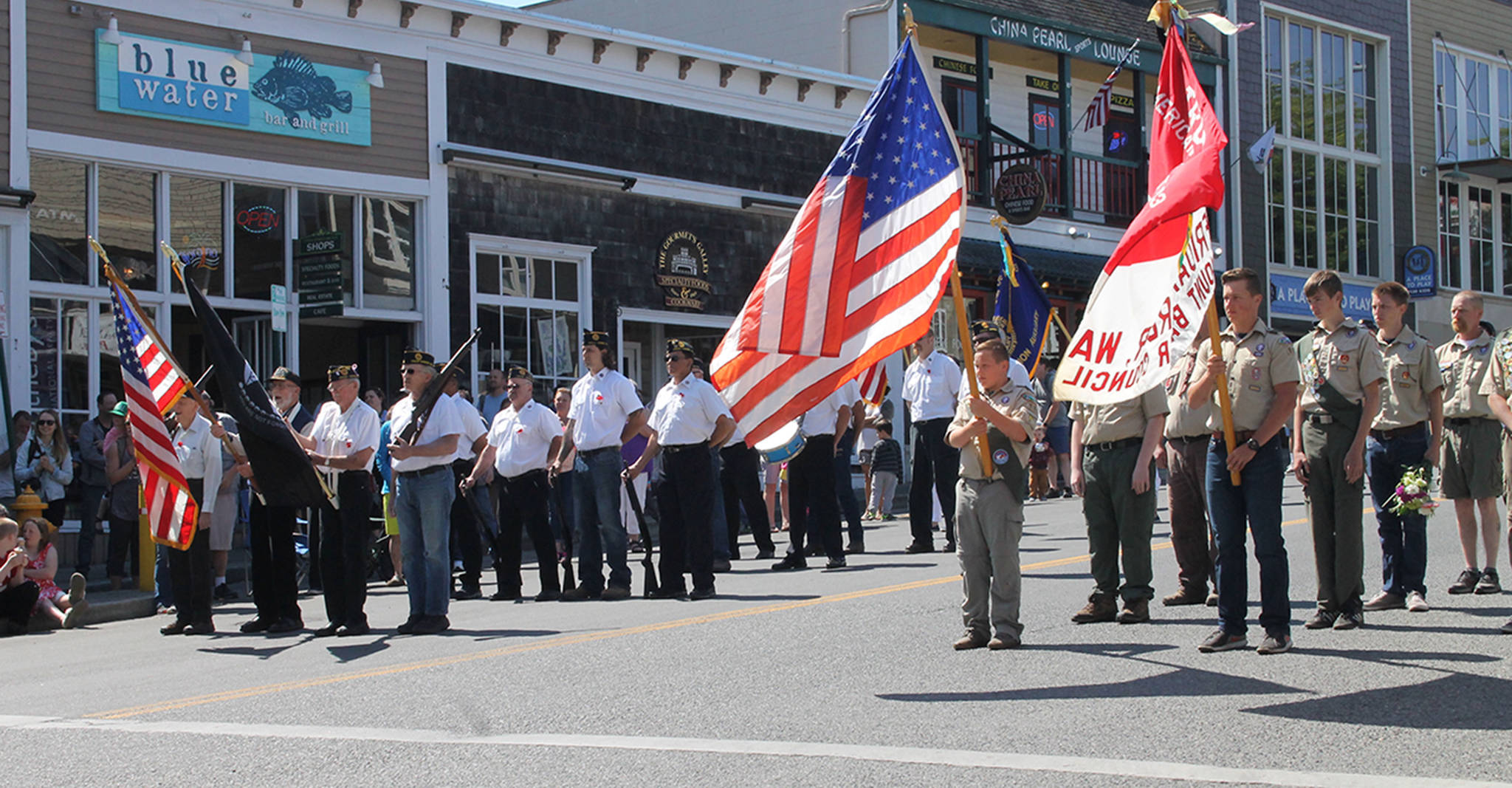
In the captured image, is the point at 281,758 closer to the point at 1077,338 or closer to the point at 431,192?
the point at 1077,338

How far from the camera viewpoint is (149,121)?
18297mm

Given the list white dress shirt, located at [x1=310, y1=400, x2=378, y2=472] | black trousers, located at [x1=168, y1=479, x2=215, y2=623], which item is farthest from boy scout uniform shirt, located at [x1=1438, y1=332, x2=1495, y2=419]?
black trousers, located at [x1=168, y1=479, x2=215, y2=623]

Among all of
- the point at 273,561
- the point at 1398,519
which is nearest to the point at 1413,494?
the point at 1398,519

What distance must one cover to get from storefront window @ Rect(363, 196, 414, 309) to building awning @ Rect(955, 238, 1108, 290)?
1015cm

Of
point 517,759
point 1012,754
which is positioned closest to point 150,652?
point 517,759

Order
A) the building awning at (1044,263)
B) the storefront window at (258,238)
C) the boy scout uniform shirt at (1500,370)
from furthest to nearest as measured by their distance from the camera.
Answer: the building awning at (1044,263) < the storefront window at (258,238) < the boy scout uniform shirt at (1500,370)

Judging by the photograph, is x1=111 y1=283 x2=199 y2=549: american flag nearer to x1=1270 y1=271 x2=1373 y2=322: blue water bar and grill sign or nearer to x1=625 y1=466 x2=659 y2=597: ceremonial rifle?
x1=625 y1=466 x2=659 y2=597: ceremonial rifle

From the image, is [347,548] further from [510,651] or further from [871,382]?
[871,382]

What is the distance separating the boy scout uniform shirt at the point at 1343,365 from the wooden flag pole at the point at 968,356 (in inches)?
70.8

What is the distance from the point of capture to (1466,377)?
10.2m

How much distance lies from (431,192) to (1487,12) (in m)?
31.0

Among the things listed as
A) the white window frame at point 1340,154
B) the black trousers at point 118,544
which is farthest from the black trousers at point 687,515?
the white window frame at point 1340,154

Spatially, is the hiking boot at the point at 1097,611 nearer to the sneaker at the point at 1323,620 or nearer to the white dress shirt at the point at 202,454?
the sneaker at the point at 1323,620

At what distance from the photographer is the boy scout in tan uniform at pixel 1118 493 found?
9.32 meters
